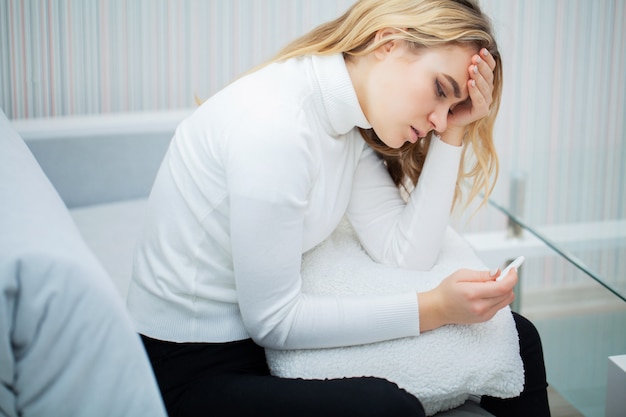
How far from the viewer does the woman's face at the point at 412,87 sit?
110cm

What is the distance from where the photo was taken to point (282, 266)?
1.04m

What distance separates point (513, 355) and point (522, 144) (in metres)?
1.51

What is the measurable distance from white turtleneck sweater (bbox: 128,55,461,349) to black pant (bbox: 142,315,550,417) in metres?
0.03

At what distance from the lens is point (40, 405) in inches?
28.5

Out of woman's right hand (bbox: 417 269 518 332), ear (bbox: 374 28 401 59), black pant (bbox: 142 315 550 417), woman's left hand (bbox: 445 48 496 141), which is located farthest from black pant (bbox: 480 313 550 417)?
ear (bbox: 374 28 401 59)

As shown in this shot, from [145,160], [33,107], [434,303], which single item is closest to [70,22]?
[33,107]

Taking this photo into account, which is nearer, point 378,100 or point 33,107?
point 378,100

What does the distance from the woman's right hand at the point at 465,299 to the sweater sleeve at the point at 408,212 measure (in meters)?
0.16

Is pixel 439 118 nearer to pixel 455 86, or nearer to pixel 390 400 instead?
pixel 455 86

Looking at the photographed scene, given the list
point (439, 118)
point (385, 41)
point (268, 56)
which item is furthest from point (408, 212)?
point (268, 56)

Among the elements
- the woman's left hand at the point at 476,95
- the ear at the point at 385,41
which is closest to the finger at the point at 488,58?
the woman's left hand at the point at 476,95

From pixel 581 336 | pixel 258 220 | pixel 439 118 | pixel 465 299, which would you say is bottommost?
pixel 581 336

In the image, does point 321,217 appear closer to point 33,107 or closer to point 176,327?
point 176,327

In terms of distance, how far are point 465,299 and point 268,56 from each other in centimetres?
134
